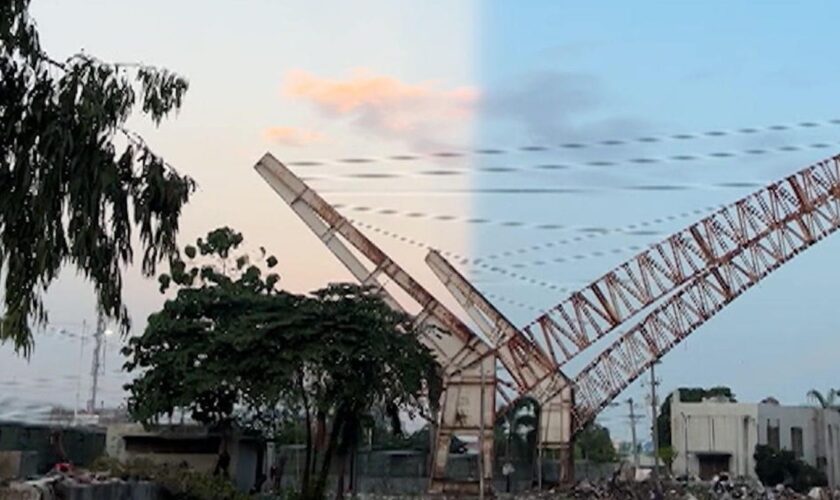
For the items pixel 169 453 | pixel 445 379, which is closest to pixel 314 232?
pixel 445 379

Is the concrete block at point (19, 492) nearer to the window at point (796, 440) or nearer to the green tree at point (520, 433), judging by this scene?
the green tree at point (520, 433)

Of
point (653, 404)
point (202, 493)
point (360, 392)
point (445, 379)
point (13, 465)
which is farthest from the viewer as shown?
point (653, 404)

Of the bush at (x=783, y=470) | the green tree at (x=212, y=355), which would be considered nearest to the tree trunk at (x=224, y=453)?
the green tree at (x=212, y=355)

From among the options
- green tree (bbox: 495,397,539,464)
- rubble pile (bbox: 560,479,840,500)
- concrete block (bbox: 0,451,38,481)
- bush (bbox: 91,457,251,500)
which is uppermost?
green tree (bbox: 495,397,539,464)

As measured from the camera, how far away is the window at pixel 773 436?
67.1 metres

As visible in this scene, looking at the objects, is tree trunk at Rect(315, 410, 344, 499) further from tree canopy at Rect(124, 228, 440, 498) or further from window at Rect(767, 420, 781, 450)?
window at Rect(767, 420, 781, 450)

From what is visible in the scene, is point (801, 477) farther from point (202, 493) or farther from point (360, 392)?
point (202, 493)

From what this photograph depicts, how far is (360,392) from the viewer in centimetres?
2606

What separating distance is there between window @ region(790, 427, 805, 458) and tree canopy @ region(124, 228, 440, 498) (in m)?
46.2

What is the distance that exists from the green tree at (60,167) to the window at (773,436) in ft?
213

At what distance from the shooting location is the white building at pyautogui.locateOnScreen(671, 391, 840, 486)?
64938mm

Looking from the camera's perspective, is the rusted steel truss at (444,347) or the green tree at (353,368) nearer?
the green tree at (353,368)

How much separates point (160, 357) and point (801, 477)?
45.8 m

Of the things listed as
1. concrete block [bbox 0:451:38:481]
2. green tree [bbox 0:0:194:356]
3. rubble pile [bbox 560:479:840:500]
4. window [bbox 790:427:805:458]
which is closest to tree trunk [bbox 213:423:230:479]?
concrete block [bbox 0:451:38:481]
